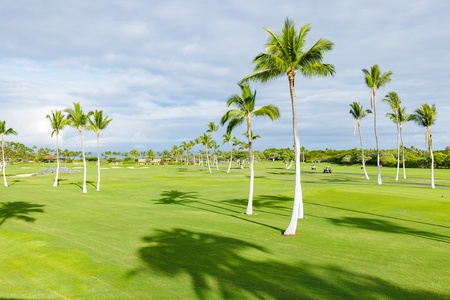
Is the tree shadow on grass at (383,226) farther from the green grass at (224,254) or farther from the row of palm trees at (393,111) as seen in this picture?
the row of palm trees at (393,111)

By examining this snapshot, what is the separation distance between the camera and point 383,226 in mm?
22797

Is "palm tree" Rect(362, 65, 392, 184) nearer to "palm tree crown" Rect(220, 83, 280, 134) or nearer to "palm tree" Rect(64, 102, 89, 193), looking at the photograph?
"palm tree crown" Rect(220, 83, 280, 134)

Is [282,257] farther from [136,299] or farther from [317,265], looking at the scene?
[136,299]

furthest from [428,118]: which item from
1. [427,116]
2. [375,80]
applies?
[375,80]

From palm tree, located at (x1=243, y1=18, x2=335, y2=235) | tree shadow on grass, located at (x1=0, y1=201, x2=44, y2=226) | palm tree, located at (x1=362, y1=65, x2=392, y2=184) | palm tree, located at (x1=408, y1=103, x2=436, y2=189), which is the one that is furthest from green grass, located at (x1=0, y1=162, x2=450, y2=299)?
palm tree, located at (x1=362, y1=65, x2=392, y2=184)

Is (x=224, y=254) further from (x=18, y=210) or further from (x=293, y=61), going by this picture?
(x=18, y=210)

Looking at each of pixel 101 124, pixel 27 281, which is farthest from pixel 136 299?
pixel 101 124

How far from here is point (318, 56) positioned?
2088 cm

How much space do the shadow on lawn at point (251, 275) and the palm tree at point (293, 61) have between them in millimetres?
6294

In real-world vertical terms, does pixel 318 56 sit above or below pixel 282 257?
above

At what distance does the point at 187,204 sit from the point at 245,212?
8.12 m

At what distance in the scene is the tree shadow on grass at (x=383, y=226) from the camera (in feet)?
63.5

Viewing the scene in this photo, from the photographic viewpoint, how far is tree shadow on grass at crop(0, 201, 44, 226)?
26305 mm

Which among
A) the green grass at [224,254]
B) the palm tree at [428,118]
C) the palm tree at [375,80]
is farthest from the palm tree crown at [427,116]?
the green grass at [224,254]
